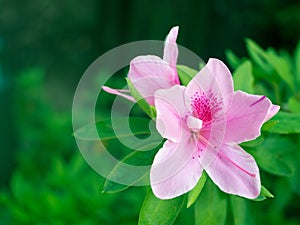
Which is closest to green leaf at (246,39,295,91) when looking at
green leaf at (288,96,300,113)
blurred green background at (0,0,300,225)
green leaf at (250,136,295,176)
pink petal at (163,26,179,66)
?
green leaf at (288,96,300,113)

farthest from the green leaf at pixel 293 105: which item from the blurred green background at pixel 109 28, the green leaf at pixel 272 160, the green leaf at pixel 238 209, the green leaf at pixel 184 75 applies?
the blurred green background at pixel 109 28

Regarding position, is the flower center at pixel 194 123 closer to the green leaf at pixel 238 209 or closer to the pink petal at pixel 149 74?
the pink petal at pixel 149 74

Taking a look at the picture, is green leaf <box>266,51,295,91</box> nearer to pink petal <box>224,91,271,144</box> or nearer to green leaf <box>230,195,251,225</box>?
green leaf <box>230,195,251,225</box>

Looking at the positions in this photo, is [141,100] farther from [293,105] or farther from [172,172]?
[293,105]

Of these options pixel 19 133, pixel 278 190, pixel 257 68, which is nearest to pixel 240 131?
pixel 257 68

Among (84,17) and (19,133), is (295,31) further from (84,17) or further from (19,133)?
(19,133)
